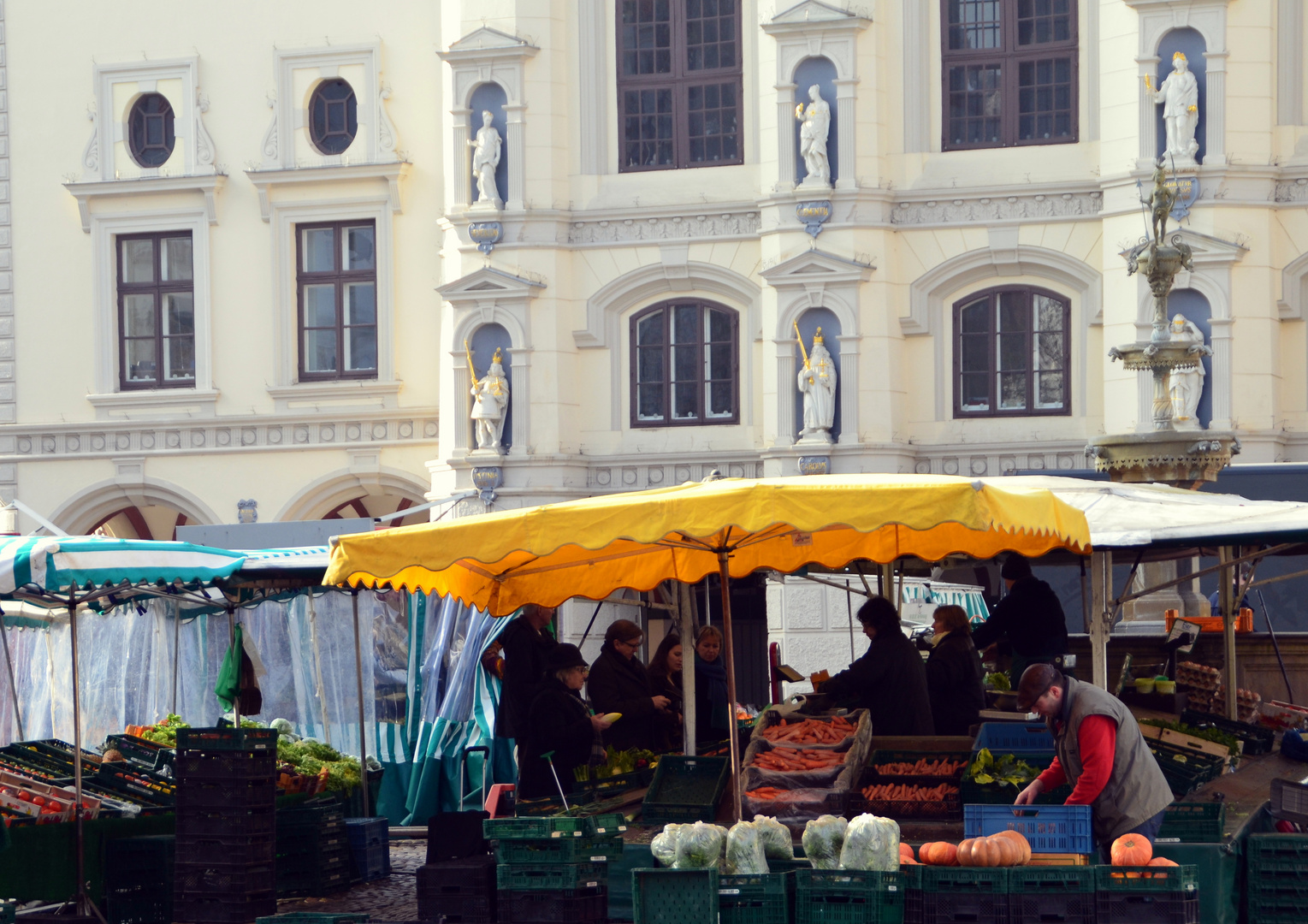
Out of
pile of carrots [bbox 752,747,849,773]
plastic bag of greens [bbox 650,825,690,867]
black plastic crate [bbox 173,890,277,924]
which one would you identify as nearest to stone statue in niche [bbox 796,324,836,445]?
pile of carrots [bbox 752,747,849,773]

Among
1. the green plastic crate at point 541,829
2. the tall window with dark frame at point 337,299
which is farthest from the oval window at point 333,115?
the green plastic crate at point 541,829

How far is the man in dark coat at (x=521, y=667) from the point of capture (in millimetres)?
12156

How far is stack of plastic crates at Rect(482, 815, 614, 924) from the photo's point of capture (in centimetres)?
870

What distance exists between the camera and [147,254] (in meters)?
26.8

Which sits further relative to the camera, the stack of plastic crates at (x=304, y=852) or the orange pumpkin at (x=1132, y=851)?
the stack of plastic crates at (x=304, y=852)

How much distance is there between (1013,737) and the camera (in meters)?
10.6

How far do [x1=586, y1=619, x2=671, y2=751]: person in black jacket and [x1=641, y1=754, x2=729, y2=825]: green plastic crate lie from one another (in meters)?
1.66

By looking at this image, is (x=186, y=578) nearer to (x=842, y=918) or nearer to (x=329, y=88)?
(x=842, y=918)

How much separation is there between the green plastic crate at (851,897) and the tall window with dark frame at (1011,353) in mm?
16265

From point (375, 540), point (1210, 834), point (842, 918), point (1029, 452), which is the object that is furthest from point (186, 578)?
point (1029, 452)

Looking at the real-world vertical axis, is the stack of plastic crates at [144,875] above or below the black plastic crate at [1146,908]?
below

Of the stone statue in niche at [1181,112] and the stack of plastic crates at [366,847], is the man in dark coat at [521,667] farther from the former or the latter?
the stone statue in niche at [1181,112]

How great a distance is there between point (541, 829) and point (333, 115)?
62.3ft

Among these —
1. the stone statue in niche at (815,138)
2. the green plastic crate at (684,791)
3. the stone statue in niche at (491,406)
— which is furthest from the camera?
the stone statue in niche at (491,406)
